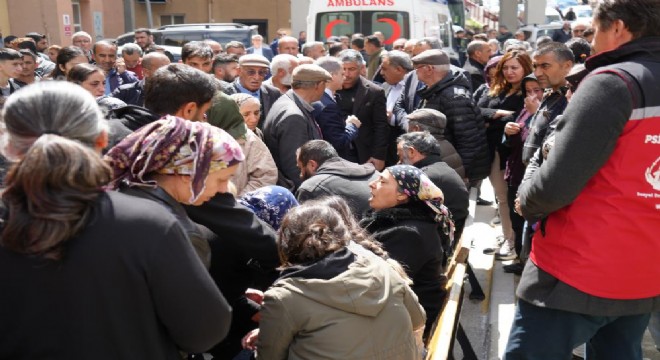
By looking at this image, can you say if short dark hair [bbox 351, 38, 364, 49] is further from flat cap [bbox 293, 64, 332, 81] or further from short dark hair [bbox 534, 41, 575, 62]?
short dark hair [bbox 534, 41, 575, 62]

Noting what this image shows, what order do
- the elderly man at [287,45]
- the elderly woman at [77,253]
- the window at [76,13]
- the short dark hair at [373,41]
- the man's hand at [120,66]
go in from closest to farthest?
the elderly woman at [77,253]
the man's hand at [120,66]
the elderly man at [287,45]
the short dark hair at [373,41]
the window at [76,13]

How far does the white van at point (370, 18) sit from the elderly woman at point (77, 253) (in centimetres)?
1160

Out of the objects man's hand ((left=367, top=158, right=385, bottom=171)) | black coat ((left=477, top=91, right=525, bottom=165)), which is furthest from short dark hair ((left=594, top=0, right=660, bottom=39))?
man's hand ((left=367, top=158, right=385, bottom=171))

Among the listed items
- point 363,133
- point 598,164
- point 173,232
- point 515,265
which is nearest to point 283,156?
point 363,133

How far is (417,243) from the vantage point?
3361 mm

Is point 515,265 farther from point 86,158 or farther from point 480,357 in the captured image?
point 86,158

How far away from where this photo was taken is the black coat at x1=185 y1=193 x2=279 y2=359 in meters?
Answer: 2.56

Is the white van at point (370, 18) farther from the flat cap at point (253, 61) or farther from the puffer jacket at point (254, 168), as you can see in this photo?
the puffer jacket at point (254, 168)

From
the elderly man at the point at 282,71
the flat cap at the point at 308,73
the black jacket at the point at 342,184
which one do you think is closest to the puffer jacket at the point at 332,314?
the black jacket at the point at 342,184

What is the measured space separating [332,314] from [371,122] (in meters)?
4.21

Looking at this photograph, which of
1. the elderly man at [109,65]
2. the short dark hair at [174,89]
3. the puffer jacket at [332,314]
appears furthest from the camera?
the elderly man at [109,65]

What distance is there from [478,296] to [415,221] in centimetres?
200

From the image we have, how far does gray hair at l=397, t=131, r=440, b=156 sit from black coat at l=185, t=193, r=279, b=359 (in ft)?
6.30

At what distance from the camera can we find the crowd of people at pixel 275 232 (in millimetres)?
1634
